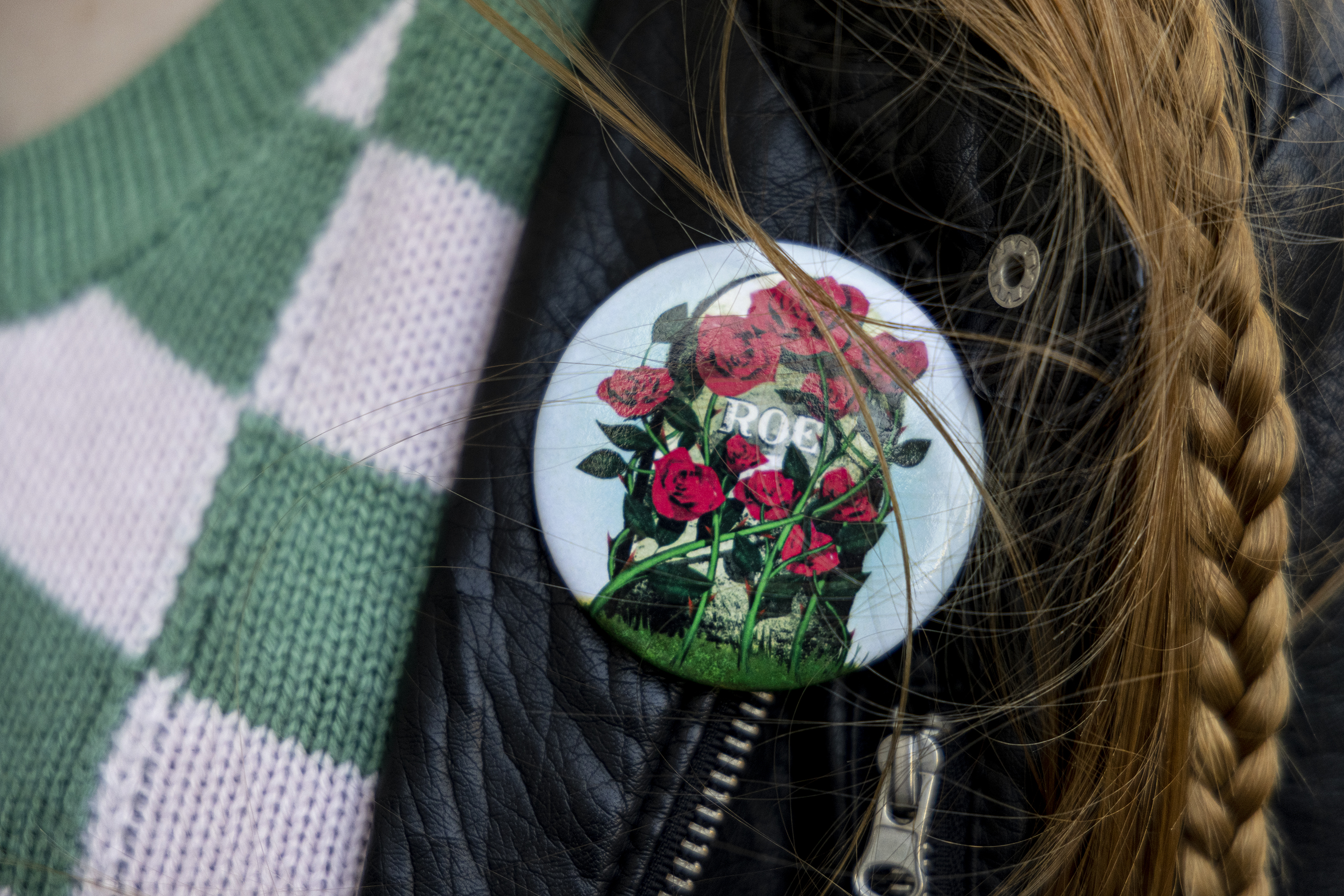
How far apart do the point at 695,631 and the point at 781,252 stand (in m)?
0.22

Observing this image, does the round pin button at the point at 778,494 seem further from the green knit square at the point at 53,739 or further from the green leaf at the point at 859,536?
the green knit square at the point at 53,739

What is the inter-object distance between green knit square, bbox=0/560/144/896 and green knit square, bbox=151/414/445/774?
5cm

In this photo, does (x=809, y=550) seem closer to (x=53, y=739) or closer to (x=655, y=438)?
(x=655, y=438)

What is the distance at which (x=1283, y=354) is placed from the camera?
0.44 meters

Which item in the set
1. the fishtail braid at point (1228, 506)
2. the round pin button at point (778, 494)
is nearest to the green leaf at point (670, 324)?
the round pin button at point (778, 494)

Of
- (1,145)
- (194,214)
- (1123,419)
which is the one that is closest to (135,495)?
(194,214)

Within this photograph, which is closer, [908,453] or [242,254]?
[908,453]

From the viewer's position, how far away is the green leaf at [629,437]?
45 cm

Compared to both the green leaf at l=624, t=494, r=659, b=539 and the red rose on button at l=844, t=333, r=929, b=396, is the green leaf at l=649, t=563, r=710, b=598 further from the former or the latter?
the red rose on button at l=844, t=333, r=929, b=396

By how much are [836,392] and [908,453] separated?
0.05 m

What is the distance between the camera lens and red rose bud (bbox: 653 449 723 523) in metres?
0.44

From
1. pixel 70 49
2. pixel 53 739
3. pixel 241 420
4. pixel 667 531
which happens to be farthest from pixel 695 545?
pixel 70 49

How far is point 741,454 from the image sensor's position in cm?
44

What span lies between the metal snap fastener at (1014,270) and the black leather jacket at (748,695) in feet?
0.04
